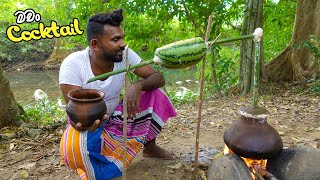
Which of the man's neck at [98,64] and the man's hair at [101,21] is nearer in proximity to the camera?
the man's hair at [101,21]

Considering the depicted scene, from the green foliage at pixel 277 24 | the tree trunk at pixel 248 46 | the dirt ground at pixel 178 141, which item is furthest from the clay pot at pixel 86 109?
the green foliage at pixel 277 24

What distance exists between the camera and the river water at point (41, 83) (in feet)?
40.3

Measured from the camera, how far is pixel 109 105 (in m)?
2.81

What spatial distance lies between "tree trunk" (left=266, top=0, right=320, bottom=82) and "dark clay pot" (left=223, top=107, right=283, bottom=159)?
4.57 meters

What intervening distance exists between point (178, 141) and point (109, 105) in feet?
4.05

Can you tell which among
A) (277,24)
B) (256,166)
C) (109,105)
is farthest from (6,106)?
(277,24)

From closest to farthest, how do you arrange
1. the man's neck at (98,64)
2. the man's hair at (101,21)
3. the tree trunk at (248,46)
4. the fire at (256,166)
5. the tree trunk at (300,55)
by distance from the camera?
the fire at (256,166)
the man's hair at (101,21)
the man's neck at (98,64)
the tree trunk at (248,46)
the tree trunk at (300,55)

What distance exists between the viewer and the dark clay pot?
2.01m

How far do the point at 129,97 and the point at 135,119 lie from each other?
0.41 meters

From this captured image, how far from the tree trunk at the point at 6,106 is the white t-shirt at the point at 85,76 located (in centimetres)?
193

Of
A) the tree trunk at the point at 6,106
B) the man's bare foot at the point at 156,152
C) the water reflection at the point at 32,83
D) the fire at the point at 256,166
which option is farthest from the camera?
the water reflection at the point at 32,83

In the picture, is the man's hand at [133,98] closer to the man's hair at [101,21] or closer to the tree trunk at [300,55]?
the man's hair at [101,21]

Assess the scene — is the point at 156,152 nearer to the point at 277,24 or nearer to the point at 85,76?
the point at 85,76

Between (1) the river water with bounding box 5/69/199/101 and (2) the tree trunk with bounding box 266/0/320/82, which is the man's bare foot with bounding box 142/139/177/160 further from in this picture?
(1) the river water with bounding box 5/69/199/101
